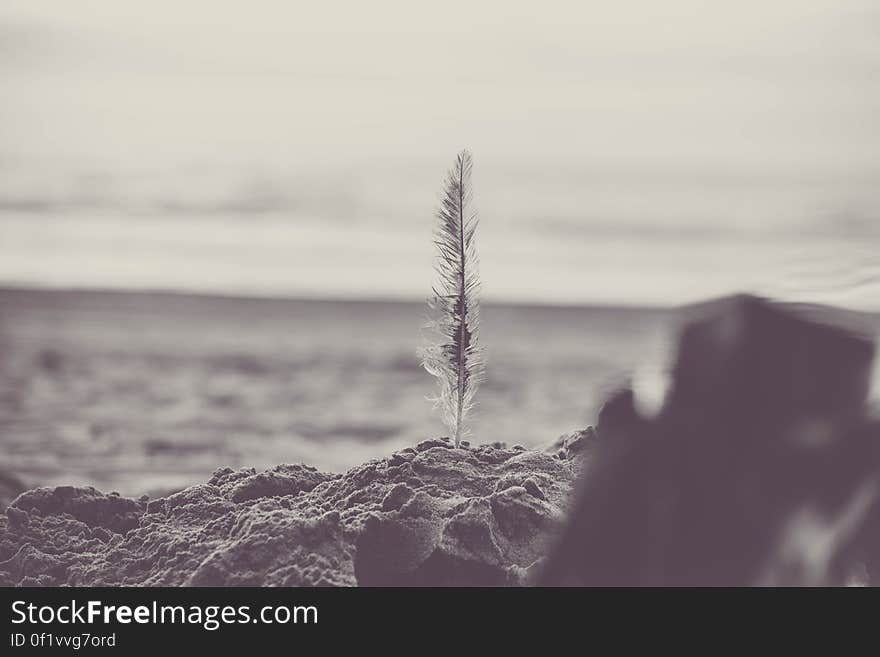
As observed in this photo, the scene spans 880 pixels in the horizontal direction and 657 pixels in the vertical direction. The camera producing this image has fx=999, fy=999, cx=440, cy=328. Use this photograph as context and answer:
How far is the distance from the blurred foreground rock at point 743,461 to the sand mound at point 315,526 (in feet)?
1.04

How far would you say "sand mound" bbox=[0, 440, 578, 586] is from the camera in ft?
5.05

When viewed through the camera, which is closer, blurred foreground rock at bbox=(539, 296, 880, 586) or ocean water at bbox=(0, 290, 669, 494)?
blurred foreground rock at bbox=(539, 296, 880, 586)

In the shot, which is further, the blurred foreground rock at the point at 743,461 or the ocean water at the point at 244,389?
the ocean water at the point at 244,389

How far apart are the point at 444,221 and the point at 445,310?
0.61ft

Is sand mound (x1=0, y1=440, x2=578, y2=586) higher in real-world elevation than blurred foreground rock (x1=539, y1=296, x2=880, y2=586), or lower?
lower

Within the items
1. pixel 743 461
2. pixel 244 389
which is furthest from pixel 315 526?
pixel 244 389

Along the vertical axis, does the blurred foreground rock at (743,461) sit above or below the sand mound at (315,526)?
above

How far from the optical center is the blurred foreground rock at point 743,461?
125 cm

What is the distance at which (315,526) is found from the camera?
155cm

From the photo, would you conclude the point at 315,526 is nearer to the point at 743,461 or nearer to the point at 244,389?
the point at 743,461

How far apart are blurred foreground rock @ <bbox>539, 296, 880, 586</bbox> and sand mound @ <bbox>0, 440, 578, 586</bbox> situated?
32 cm

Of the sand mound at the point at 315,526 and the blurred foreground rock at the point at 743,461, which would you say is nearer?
the blurred foreground rock at the point at 743,461

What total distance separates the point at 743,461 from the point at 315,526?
0.66m
